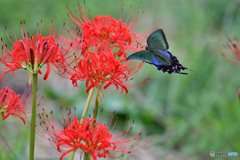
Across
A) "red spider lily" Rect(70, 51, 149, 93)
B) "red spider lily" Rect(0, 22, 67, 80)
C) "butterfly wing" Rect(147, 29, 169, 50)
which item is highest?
"butterfly wing" Rect(147, 29, 169, 50)

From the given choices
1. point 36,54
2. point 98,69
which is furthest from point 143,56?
point 36,54

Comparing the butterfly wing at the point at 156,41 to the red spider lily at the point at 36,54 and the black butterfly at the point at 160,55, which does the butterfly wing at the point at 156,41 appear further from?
the red spider lily at the point at 36,54

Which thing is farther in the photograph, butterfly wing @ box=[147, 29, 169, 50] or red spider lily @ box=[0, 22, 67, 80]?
butterfly wing @ box=[147, 29, 169, 50]

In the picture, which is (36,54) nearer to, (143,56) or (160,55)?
(143,56)

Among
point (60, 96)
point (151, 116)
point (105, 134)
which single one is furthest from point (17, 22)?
point (105, 134)

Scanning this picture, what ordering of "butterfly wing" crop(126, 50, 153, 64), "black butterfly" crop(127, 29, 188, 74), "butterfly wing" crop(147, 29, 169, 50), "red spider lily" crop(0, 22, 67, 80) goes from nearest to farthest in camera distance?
1. "red spider lily" crop(0, 22, 67, 80)
2. "butterfly wing" crop(126, 50, 153, 64)
3. "black butterfly" crop(127, 29, 188, 74)
4. "butterfly wing" crop(147, 29, 169, 50)

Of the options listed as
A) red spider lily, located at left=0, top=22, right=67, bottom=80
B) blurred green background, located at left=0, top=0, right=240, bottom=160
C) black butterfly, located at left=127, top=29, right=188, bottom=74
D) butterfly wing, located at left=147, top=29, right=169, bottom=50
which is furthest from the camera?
blurred green background, located at left=0, top=0, right=240, bottom=160

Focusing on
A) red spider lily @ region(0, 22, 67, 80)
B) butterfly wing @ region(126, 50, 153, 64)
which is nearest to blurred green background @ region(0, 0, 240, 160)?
red spider lily @ region(0, 22, 67, 80)

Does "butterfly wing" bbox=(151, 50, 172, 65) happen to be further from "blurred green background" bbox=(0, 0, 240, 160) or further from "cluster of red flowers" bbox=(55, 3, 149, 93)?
"blurred green background" bbox=(0, 0, 240, 160)

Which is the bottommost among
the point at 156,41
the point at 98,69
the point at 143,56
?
the point at 98,69
